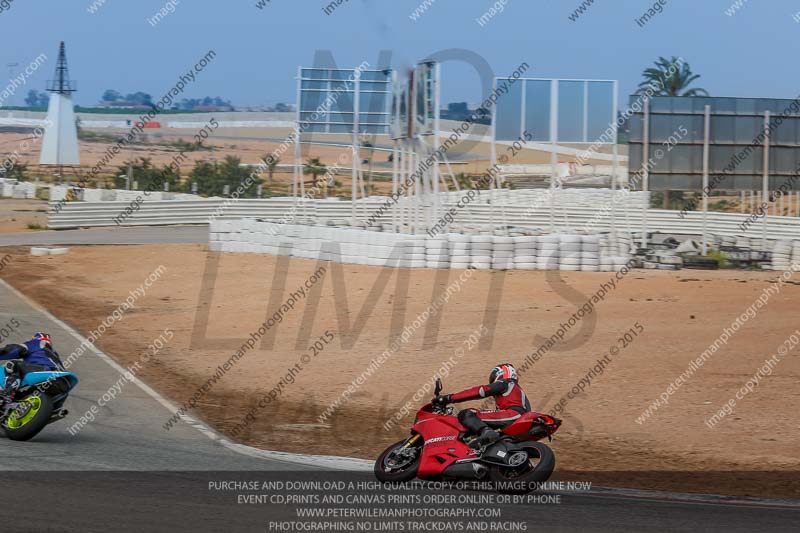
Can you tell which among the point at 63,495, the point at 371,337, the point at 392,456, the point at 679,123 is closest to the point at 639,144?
the point at 679,123

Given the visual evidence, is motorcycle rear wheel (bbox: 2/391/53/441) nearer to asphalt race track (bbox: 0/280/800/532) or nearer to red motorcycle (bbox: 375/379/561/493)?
asphalt race track (bbox: 0/280/800/532)

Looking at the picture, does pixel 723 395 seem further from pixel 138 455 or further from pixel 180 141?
pixel 180 141

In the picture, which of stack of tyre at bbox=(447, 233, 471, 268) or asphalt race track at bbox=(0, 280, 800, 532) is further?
stack of tyre at bbox=(447, 233, 471, 268)

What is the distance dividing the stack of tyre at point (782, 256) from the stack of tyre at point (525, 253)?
7.56m

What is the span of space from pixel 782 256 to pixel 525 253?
26.4ft

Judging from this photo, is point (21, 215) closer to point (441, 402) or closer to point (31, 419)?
point (31, 419)

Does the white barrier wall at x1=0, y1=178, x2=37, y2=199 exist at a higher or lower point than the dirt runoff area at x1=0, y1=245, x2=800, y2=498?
higher

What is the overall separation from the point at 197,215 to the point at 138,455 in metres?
33.3

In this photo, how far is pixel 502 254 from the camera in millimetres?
25031

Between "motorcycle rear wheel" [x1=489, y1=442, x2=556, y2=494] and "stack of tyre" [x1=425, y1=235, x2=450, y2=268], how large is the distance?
16341 millimetres

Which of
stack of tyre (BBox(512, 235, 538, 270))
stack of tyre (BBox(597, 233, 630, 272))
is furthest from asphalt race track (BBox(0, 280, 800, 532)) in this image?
stack of tyre (BBox(597, 233, 630, 272))

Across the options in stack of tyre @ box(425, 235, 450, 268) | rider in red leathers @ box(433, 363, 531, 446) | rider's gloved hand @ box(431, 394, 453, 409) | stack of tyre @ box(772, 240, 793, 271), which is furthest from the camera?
stack of tyre @ box(772, 240, 793, 271)

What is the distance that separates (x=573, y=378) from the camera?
14.4 meters

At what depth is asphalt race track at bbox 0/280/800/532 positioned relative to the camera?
7.13 m
